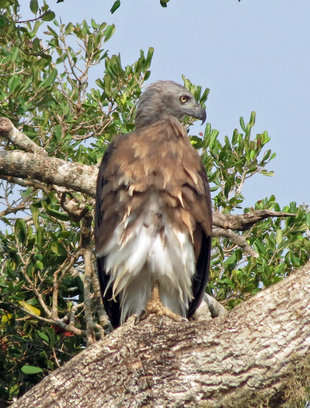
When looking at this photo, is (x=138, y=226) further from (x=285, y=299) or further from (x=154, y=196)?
(x=285, y=299)

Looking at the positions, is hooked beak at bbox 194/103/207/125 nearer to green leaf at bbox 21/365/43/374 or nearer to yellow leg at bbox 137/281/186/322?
yellow leg at bbox 137/281/186/322

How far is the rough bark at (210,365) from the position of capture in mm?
3201

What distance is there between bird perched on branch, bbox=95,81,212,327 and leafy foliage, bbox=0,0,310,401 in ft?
1.27

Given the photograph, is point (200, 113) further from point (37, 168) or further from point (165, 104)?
point (37, 168)

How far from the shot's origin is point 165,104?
226 inches

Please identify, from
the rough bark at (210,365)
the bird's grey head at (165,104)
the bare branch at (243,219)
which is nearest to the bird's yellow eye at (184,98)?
the bird's grey head at (165,104)

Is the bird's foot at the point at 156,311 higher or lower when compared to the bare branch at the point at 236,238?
lower

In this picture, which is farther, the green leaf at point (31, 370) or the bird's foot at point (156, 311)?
the green leaf at point (31, 370)

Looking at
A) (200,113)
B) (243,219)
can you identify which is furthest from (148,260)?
(200,113)

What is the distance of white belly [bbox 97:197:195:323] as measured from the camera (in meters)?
4.63

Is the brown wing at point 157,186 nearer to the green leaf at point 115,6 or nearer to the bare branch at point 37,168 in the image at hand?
the bare branch at point 37,168

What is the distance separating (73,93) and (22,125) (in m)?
0.70

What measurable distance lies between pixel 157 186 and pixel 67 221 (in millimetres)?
1688

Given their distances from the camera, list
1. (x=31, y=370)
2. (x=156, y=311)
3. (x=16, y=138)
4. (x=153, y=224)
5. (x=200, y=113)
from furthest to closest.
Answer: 1. (x=200, y=113)
2. (x=31, y=370)
3. (x=16, y=138)
4. (x=153, y=224)
5. (x=156, y=311)
